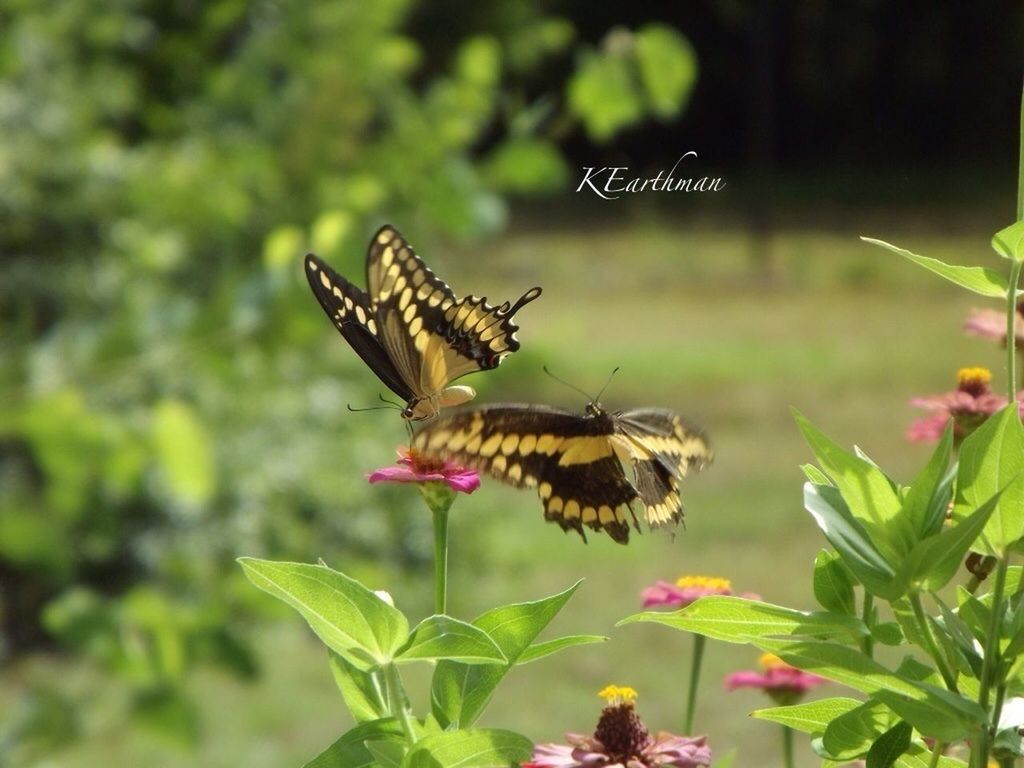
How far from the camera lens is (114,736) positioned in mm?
2902

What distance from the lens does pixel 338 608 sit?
1.37 ft

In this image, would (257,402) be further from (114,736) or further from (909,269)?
(909,269)

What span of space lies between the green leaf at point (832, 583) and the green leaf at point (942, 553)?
6 cm

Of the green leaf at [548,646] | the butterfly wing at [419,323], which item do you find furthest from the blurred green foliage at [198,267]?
the green leaf at [548,646]

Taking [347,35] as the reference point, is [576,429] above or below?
below

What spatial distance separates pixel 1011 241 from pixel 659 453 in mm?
241

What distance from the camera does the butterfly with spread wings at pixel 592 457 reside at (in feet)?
1.88

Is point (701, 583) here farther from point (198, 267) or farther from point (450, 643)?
point (198, 267)

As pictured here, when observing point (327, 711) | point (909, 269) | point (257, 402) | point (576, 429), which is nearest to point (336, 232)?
point (576, 429)

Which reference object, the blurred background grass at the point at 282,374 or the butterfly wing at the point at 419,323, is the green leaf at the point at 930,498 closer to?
the butterfly wing at the point at 419,323

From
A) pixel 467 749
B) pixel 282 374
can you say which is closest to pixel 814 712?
pixel 467 749

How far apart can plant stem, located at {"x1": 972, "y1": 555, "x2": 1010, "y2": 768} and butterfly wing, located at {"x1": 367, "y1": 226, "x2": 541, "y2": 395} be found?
0.41m

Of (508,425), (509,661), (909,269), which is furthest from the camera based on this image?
(909,269)

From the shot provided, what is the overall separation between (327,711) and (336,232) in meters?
1.88
